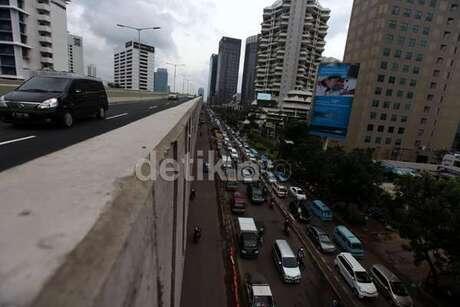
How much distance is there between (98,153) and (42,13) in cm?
6684

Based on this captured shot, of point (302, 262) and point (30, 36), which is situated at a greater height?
point (30, 36)

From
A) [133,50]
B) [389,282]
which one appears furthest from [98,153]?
[133,50]

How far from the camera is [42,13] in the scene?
5241 cm

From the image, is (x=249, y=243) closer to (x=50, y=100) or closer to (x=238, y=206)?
(x=238, y=206)

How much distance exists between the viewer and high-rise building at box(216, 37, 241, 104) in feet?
567

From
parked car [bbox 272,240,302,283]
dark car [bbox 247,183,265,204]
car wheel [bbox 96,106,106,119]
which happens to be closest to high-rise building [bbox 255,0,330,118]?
dark car [bbox 247,183,265,204]

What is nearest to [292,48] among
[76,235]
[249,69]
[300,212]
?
[249,69]

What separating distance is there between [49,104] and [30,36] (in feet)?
196

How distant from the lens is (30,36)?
5119 cm

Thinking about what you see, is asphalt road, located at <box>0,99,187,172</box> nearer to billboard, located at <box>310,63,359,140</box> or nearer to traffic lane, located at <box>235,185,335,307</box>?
traffic lane, located at <box>235,185,335,307</box>

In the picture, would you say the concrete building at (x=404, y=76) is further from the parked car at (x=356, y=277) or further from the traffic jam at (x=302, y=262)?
the parked car at (x=356, y=277)

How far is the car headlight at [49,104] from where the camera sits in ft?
25.7

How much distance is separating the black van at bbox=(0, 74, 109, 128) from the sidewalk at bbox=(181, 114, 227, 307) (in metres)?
8.98

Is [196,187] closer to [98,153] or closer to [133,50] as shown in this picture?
[98,153]
